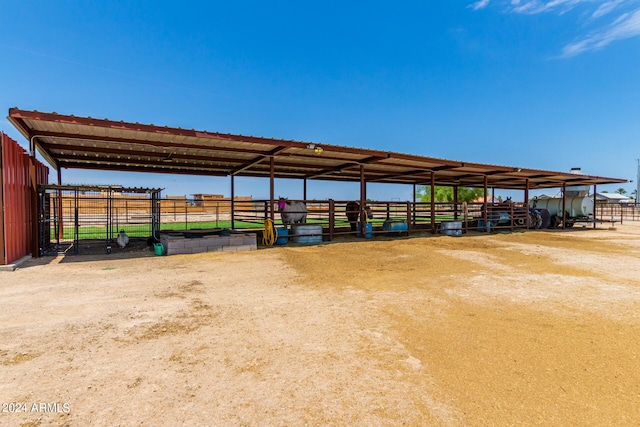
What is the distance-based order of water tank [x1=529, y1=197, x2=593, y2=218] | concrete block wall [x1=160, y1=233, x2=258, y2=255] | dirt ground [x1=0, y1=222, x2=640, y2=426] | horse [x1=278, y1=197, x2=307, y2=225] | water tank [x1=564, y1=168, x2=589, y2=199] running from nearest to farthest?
dirt ground [x1=0, y1=222, x2=640, y2=426], concrete block wall [x1=160, y1=233, x2=258, y2=255], horse [x1=278, y1=197, x2=307, y2=225], water tank [x1=529, y1=197, x2=593, y2=218], water tank [x1=564, y1=168, x2=589, y2=199]

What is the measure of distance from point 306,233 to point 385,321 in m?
7.95

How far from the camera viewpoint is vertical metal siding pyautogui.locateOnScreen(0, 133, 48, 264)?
6.68 m

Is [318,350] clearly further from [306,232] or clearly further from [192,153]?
[192,153]

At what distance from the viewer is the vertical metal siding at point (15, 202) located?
6.68 metres

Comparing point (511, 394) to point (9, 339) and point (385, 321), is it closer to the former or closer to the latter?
point (385, 321)

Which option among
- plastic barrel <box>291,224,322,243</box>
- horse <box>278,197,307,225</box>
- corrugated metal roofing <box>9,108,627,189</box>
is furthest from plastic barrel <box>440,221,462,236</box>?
horse <box>278,197,307,225</box>

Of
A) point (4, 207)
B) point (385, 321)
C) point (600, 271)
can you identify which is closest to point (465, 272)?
point (600, 271)

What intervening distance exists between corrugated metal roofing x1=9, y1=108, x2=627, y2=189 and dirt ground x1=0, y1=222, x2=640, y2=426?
3583mm

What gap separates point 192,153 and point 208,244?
371cm

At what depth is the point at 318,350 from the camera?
3.02m

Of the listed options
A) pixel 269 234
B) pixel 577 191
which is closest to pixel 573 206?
pixel 577 191

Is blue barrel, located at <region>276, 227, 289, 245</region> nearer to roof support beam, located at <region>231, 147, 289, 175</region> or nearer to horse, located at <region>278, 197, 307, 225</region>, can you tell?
horse, located at <region>278, 197, 307, 225</region>

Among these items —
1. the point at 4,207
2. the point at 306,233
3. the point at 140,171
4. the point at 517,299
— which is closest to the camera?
the point at 517,299

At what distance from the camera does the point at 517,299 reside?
468 centimetres
